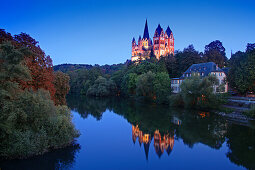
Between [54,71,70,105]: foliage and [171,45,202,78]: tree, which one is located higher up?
[171,45,202,78]: tree

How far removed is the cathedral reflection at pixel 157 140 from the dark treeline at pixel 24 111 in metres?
7.14

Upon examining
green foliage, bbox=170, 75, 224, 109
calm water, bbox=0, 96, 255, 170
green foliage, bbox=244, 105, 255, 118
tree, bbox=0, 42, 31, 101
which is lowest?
calm water, bbox=0, 96, 255, 170

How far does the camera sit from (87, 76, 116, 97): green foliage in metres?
68.2

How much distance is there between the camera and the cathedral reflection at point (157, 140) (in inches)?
681

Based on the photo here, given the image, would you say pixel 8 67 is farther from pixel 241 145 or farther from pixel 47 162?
pixel 241 145

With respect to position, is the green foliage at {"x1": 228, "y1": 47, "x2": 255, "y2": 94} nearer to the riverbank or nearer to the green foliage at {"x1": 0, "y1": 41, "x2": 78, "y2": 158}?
the riverbank

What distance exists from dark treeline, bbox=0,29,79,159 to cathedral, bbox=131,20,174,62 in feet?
281

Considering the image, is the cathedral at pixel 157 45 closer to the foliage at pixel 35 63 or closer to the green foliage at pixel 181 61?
the green foliage at pixel 181 61

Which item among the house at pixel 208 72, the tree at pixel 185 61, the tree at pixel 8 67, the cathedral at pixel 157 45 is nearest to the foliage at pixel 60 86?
the tree at pixel 8 67

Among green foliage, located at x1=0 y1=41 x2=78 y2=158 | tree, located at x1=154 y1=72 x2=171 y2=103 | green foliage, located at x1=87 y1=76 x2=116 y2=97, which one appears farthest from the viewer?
green foliage, located at x1=87 y1=76 x2=116 y2=97

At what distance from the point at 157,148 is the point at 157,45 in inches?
3751

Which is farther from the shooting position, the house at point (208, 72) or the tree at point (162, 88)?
the tree at point (162, 88)

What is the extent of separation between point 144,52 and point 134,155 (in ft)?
335

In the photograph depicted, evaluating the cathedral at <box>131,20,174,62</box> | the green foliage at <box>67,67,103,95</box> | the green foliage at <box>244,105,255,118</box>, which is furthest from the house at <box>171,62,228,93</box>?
Answer: the cathedral at <box>131,20,174,62</box>
